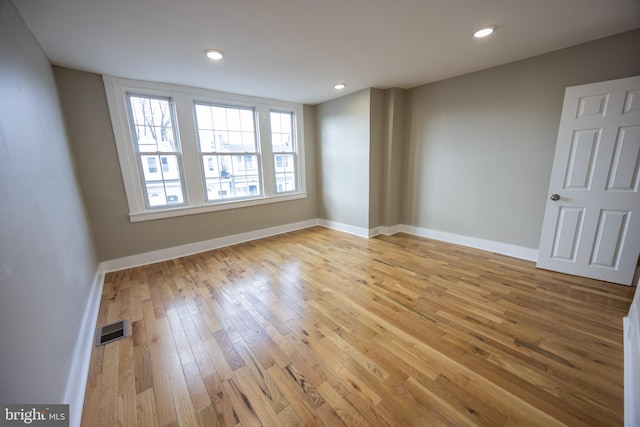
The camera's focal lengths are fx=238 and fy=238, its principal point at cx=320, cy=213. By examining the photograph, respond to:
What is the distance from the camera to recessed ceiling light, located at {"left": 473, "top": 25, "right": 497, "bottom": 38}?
6.88 feet

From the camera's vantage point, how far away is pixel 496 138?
322cm

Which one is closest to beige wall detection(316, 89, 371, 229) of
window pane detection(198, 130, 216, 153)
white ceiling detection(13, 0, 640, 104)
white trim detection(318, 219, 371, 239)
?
white trim detection(318, 219, 371, 239)

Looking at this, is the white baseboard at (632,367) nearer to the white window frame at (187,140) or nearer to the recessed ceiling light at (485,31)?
the recessed ceiling light at (485,31)

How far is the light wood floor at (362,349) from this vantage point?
52.1 inches

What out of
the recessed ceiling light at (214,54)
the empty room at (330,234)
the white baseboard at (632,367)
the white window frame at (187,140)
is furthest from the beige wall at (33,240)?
the white baseboard at (632,367)

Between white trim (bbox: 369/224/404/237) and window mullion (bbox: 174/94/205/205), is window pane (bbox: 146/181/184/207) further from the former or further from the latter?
white trim (bbox: 369/224/404/237)

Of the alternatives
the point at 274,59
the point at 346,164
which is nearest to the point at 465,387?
the point at 274,59

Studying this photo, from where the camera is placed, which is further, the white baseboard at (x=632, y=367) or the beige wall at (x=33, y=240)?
the white baseboard at (x=632, y=367)

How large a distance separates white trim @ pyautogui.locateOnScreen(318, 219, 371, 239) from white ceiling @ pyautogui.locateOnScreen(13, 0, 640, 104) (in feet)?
8.12

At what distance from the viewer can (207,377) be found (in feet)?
5.10

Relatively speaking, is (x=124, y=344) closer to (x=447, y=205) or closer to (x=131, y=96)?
(x=131, y=96)

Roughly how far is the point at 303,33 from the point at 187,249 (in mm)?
3262

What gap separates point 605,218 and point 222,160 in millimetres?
4889

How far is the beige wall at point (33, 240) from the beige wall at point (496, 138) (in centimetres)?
439
